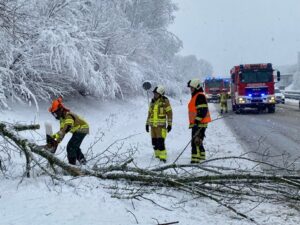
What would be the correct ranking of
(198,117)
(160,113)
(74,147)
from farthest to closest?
(160,113) → (198,117) → (74,147)

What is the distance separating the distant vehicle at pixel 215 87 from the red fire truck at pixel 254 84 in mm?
13071

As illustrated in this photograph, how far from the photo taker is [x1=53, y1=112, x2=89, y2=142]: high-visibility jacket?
23.6 feet

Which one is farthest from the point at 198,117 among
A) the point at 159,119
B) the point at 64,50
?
the point at 64,50

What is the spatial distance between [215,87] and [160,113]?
94.5 feet

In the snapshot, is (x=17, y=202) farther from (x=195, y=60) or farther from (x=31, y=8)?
(x=195, y=60)

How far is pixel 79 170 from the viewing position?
5.46m

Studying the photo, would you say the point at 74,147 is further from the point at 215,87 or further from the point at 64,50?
the point at 215,87

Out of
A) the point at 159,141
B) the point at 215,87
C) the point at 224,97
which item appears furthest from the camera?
the point at 215,87

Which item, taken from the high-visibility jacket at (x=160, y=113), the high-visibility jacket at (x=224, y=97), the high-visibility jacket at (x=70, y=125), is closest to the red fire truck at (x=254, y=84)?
the high-visibility jacket at (x=224, y=97)

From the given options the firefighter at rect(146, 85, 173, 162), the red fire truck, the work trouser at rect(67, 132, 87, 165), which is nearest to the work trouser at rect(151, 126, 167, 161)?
the firefighter at rect(146, 85, 173, 162)

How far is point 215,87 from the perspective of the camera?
37344 mm

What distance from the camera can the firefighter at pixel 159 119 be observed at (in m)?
9.02

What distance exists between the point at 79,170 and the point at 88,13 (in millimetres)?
17783

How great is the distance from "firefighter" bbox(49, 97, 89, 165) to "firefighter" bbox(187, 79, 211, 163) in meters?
2.20
